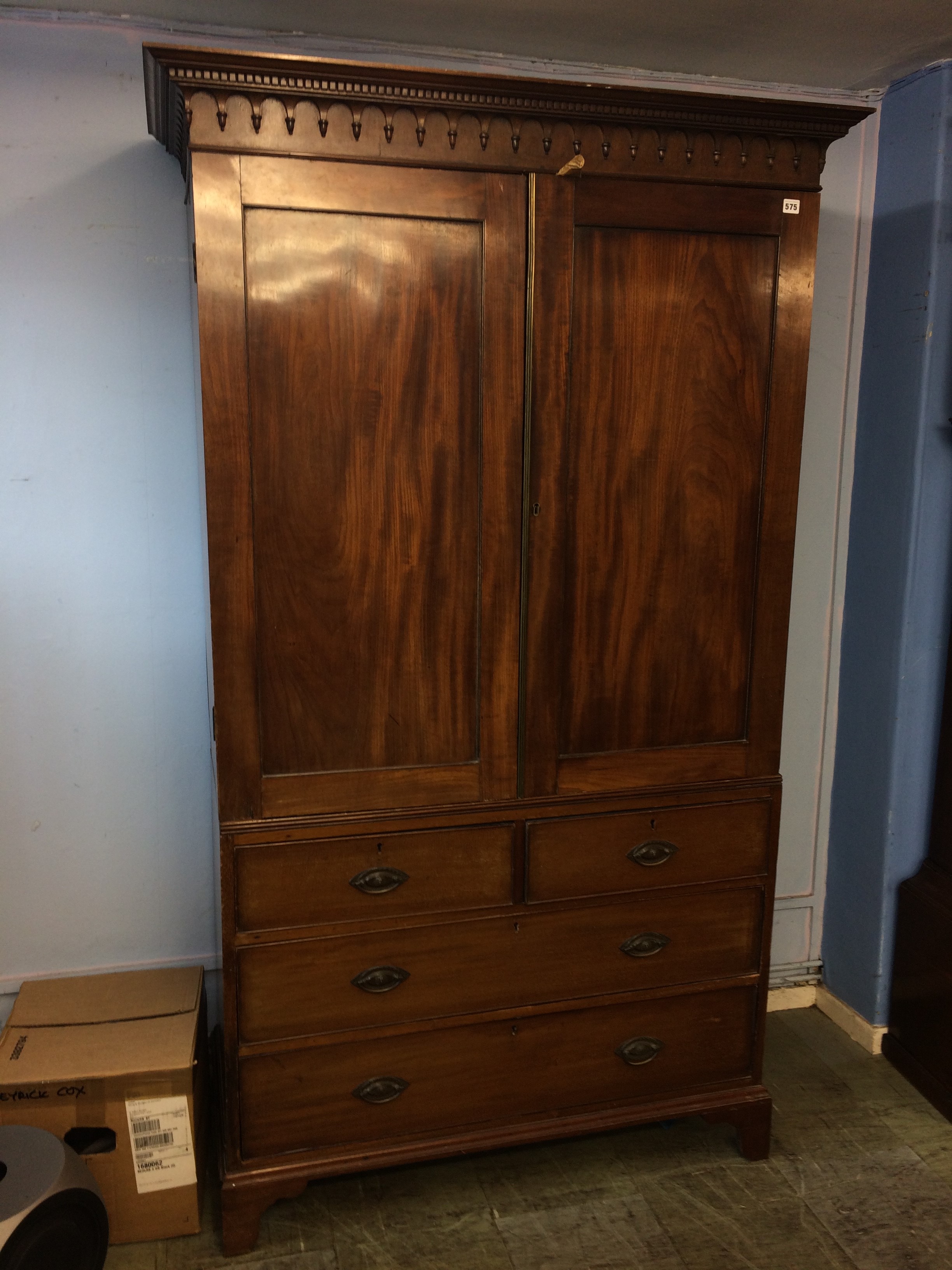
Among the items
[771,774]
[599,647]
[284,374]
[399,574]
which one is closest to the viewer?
[284,374]

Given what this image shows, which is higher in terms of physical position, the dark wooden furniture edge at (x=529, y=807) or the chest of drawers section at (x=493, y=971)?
the dark wooden furniture edge at (x=529, y=807)

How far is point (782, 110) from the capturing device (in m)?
1.80

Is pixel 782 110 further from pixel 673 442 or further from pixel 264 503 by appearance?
pixel 264 503

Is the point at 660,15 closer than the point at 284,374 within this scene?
No

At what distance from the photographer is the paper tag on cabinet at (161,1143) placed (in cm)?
194

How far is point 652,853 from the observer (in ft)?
6.70

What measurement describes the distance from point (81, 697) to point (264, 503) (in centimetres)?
81

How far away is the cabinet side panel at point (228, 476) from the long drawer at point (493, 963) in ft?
1.15

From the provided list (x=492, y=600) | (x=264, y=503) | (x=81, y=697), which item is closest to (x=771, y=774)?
(x=492, y=600)

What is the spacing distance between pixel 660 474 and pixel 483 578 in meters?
0.41

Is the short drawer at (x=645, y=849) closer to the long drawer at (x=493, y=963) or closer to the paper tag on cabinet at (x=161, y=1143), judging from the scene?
the long drawer at (x=493, y=963)

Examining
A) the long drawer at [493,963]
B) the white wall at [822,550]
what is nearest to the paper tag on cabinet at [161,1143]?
the long drawer at [493,963]

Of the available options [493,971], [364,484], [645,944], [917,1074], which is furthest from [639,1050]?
[364,484]

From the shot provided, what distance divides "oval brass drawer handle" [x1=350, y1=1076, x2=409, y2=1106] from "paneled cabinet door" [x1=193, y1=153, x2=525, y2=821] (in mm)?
582
